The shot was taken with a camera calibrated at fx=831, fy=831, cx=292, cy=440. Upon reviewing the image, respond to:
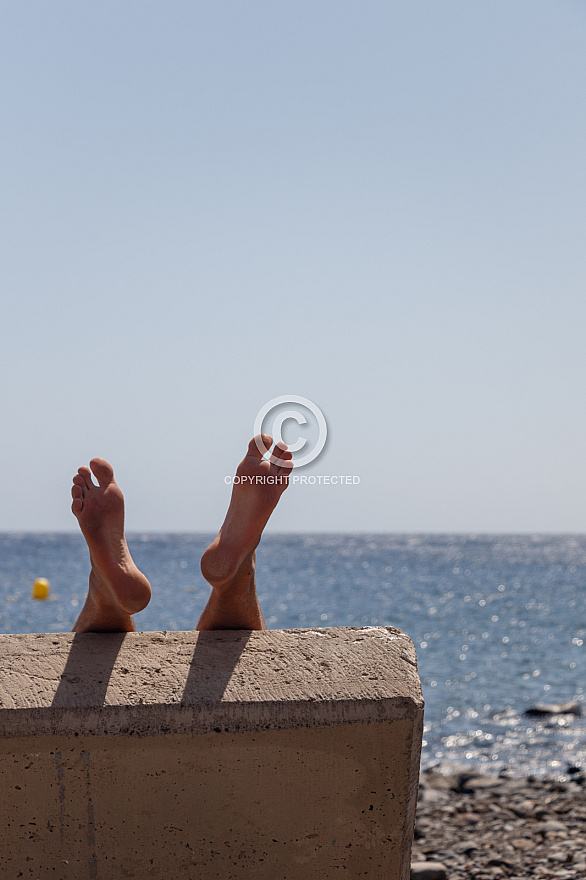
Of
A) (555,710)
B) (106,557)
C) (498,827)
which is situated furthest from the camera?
(555,710)

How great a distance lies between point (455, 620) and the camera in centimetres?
1825

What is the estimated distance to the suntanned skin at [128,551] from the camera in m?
2.71

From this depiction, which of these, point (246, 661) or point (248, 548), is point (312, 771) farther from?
point (248, 548)

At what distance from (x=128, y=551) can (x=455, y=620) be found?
646 inches

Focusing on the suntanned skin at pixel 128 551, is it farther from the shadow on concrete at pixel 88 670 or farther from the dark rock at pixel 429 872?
the dark rock at pixel 429 872

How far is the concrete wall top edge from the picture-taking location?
2.40 metres

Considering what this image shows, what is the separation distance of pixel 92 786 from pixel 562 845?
3.97 m

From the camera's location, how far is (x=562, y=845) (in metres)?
5.26

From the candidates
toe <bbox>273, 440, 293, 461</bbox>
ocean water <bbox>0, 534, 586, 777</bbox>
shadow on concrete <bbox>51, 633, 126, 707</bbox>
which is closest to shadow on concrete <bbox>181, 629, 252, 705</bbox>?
shadow on concrete <bbox>51, 633, 126, 707</bbox>

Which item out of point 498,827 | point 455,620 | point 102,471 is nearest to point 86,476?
point 102,471

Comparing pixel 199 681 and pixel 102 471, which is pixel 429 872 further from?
pixel 102 471

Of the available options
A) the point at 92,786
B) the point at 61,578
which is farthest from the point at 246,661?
the point at 61,578

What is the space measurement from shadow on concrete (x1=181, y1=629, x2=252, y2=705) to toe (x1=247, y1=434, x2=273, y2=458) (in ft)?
1.97

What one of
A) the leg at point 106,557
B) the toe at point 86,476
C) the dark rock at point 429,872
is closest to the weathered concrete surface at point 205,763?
the leg at point 106,557
